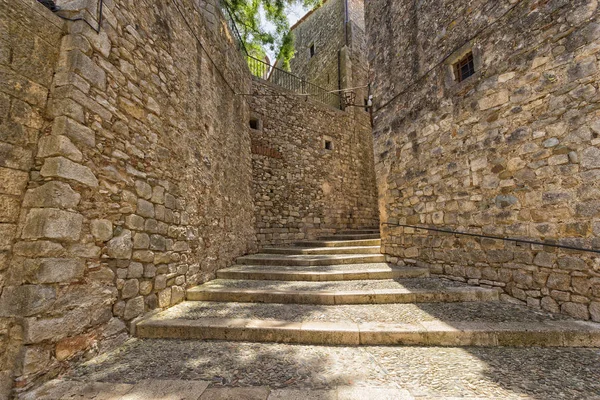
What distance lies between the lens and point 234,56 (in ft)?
21.1

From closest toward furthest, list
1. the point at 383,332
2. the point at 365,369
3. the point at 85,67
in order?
1. the point at 365,369
2. the point at 85,67
3. the point at 383,332

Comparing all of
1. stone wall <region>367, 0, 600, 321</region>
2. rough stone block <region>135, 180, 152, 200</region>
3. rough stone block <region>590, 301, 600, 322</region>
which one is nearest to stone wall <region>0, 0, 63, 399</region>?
rough stone block <region>135, 180, 152, 200</region>

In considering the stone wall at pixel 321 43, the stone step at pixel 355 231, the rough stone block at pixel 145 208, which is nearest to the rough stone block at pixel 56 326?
the rough stone block at pixel 145 208

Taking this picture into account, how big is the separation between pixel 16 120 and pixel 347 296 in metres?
3.86

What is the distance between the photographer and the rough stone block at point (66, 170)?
6.79 ft

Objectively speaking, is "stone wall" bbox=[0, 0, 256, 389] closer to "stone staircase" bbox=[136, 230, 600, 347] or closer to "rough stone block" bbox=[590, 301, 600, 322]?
"stone staircase" bbox=[136, 230, 600, 347]

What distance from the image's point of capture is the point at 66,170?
213cm

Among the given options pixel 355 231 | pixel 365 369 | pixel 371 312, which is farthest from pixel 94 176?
pixel 355 231

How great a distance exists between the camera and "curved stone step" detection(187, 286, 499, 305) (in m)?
3.37

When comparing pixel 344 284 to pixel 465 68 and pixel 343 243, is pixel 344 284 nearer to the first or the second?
pixel 343 243

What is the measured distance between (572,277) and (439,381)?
2260 millimetres

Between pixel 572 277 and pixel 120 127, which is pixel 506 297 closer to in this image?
pixel 572 277

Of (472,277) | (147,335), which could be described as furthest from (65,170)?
(472,277)

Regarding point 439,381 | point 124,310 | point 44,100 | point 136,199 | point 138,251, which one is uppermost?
point 44,100
